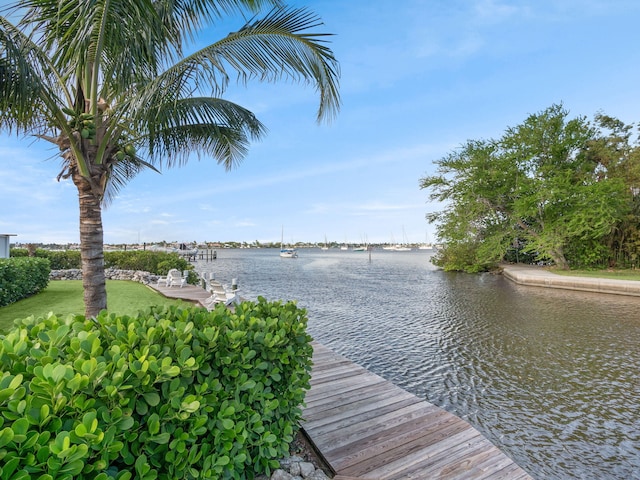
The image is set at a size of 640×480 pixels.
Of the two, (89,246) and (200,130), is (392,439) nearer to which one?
(89,246)

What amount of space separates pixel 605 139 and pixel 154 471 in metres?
29.6

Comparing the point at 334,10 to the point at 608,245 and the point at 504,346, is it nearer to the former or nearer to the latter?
the point at 504,346

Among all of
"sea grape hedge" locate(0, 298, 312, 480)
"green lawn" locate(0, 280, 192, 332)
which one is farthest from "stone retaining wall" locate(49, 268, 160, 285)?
"sea grape hedge" locate(0, 298, 312, 480)

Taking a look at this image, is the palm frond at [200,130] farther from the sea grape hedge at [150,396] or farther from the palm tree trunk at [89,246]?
the sea grape hedge at [150,396]

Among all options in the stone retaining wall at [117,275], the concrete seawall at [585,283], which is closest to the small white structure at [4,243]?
the stone retaining wall at [117,275]

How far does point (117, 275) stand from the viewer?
15.4m

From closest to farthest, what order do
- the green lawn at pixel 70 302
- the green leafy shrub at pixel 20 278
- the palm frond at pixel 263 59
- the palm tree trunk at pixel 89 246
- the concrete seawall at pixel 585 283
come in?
the palm tree trunk at pixel 89 246
the palm frond at pixel 263 59
the green lawn at pixel 70 302
the green leafy shrub at pixel 20 278
the concrete seawall at pixel 585 283

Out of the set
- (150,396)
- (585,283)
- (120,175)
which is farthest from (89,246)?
(585,283)

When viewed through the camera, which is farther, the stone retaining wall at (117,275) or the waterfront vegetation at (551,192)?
the waterfront vegetation at (551,192)

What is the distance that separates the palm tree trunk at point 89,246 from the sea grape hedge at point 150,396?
1.91 metres

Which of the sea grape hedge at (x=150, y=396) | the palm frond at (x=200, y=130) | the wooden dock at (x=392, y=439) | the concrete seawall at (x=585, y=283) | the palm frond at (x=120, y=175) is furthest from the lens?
the concrete seawall at (x=585, y=283)

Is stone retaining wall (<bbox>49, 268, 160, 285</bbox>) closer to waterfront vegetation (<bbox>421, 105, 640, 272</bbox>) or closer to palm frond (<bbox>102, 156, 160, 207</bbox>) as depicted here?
palm frond (<bbox>102, 156, 160, 207</bbox>)

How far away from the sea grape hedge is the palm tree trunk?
1.91 meters

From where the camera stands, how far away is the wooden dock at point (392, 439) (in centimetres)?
252
